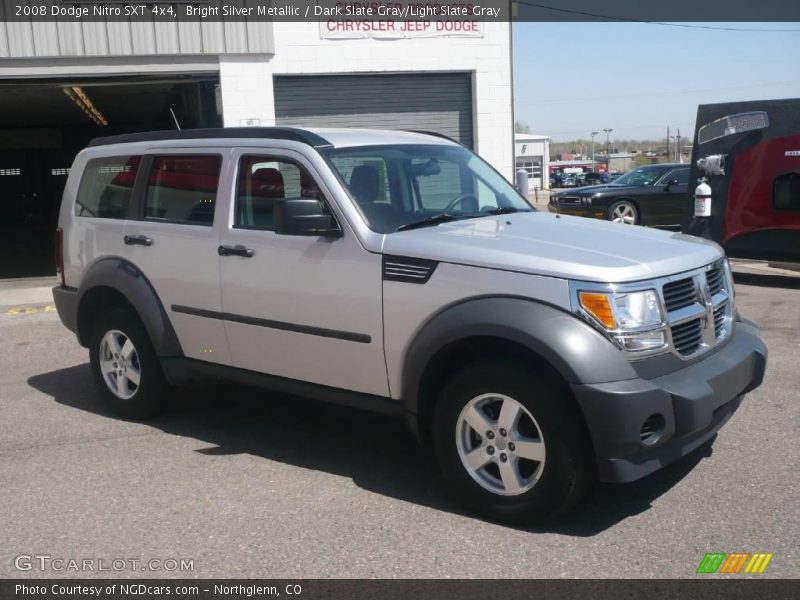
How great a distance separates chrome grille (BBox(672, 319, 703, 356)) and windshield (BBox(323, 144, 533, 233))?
143 cm

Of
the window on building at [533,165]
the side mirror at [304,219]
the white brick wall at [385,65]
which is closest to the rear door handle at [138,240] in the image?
the side mirror at [304,219]

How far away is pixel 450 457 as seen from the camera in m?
4.29

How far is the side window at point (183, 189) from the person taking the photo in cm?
543

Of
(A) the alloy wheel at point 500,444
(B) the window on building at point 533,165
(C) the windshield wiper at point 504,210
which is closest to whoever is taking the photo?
(A) the alloy wheel at point 500,444

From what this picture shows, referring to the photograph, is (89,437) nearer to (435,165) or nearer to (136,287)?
(136,287)

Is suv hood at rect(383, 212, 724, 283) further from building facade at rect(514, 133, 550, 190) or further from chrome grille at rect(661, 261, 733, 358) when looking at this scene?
building facade at rect(514, 133, 550, 190)

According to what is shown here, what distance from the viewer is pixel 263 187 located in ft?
17.1

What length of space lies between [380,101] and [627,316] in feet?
37.4

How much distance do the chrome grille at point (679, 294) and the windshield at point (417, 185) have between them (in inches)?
52.5

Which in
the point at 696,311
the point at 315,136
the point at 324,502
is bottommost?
the point at 324,502

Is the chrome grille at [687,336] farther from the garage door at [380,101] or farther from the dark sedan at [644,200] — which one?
the dark sedan at [644,200]

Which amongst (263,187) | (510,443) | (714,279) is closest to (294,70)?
(263,187)

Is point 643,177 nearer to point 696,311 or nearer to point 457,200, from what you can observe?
point 457,200
